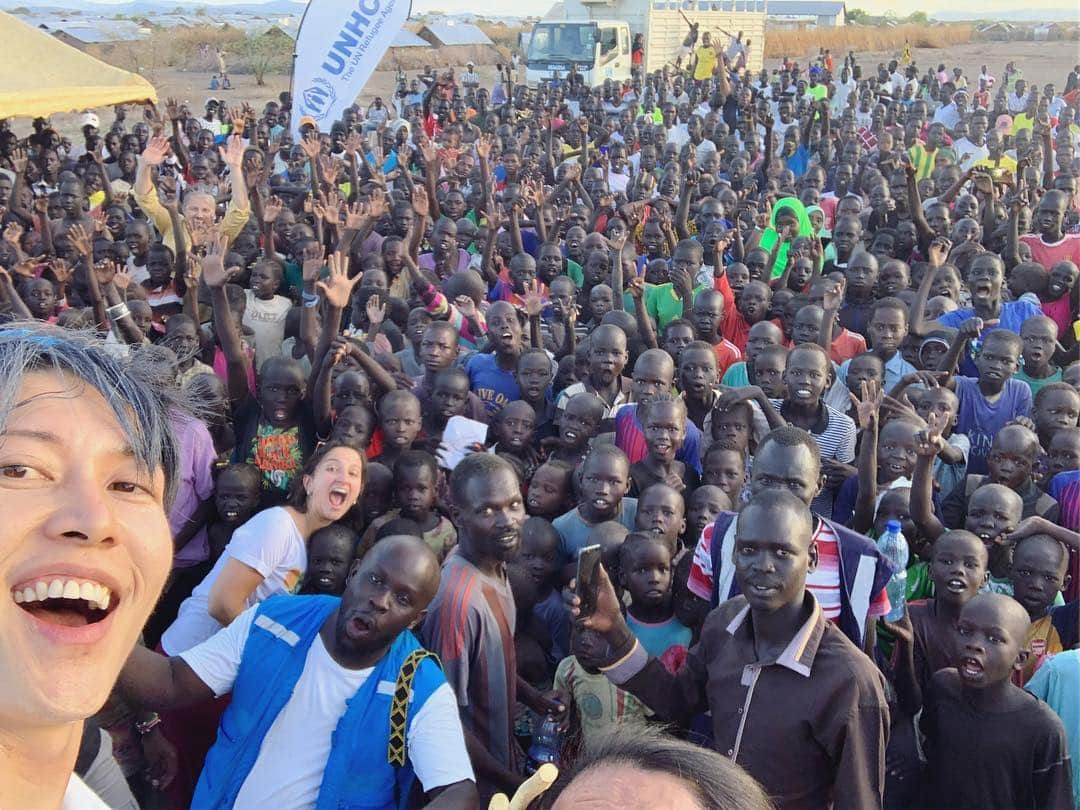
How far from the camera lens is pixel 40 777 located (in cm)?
105

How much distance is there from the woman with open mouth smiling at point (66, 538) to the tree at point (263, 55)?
34.2 m

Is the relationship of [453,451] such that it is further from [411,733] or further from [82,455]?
[82,455]

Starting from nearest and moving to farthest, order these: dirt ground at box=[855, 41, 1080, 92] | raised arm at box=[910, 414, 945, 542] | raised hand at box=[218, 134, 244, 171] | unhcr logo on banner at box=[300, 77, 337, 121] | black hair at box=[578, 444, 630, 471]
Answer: raised arm at box=[910, 414, 945, 542]
black hair at box=[578, 444, 630, 471]
raised hand at box=[218, 134, 244, 171]
unhcr logo on banner at box=[300, 77, 337, 121]
dirt ground at box=[855, 41, 1080, 92]

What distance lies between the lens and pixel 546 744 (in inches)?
119

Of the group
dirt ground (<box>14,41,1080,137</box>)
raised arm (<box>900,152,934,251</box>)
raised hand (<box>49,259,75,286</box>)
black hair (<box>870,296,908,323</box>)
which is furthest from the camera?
dirt ground (<box>14,41,1080,137</box>)

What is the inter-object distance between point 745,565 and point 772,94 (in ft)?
50.3

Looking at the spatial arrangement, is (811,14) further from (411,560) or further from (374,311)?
(411,560)

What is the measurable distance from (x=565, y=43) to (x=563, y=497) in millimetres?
17628

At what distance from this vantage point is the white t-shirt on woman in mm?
2963

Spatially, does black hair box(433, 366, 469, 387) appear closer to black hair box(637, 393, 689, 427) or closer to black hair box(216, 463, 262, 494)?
black hair box(637, 393, 689, 427)

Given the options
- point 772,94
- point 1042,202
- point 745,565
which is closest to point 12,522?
point 745,565

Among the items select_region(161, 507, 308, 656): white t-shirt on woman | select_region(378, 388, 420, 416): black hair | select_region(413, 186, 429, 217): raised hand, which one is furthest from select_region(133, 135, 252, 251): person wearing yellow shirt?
select_region(161, 507, 308, 656): white t-shirt on woman

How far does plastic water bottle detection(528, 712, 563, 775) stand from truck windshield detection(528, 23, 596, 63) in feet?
60.4

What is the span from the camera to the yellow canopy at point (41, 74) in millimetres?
3127
